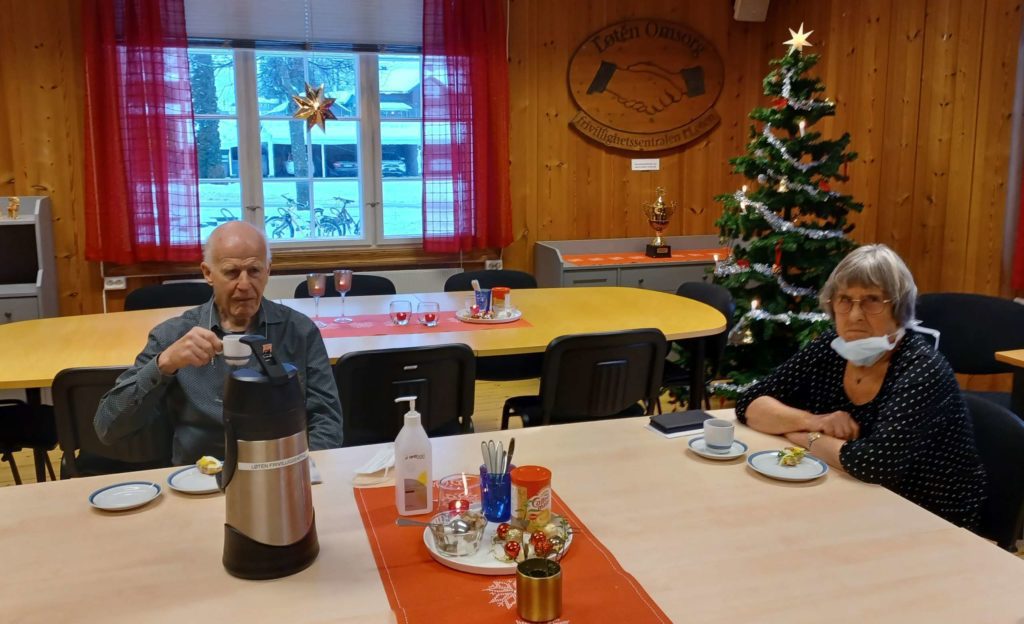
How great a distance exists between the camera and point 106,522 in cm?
150

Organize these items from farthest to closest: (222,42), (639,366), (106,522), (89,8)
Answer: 1. (222,42)
2. (89,8)
3. (639,366)
4. (106,522)

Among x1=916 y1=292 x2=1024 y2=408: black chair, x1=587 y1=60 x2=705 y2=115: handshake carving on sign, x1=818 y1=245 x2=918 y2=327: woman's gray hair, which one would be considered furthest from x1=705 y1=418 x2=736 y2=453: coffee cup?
x1=587 y1=60 x2=705 y2=115: handshake carving on sign

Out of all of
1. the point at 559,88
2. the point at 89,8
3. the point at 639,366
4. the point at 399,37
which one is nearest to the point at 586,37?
the point at 559,88

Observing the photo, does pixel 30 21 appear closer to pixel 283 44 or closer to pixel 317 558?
pixel 283 44

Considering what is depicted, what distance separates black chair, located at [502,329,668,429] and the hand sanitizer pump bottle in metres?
1.25

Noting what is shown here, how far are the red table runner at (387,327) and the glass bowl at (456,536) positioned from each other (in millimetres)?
1790

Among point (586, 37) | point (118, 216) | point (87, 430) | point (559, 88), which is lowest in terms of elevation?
point (87, 430)

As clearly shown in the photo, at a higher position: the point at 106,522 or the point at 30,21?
the point at 30,21

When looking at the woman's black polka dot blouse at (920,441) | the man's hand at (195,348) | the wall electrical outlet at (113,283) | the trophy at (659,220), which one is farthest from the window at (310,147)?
the woman's black polka dot blouse at (920,441)

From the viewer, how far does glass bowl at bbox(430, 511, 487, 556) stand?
53.6 inches

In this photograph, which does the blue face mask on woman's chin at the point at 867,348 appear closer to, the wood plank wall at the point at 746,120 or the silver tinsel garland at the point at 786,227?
the silver tinsel garland at the point at 786,227

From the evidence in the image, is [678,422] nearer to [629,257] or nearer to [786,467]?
[786,467]

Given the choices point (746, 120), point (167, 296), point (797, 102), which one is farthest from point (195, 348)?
point (746, 120)

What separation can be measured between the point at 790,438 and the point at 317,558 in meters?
1.14
